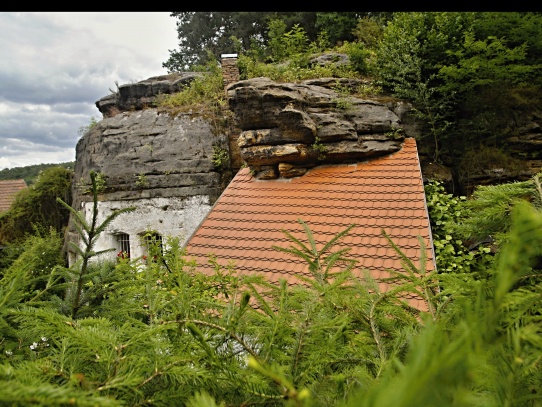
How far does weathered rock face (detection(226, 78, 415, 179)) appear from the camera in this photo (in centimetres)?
614

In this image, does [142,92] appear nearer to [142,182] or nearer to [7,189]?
[142,182]

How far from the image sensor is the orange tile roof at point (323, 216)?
4.70 metres

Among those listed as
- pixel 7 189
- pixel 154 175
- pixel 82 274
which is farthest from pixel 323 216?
pixel 7 189

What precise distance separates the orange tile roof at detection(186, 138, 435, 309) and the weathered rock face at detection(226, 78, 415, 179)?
0.21m

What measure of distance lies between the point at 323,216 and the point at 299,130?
5.47 ft

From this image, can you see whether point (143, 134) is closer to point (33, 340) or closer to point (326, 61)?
point (326, 61)

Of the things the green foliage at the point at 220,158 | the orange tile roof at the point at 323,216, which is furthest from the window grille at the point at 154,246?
the green foliage at the point at 220,158

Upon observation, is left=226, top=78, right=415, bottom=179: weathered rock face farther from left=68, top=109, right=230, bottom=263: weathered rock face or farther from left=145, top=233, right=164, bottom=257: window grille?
left=145, top=233, right=164, bottom=257: window grille

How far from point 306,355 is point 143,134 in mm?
8789

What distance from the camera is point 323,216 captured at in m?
5.36

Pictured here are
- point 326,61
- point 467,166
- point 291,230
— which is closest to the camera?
point 291,230
